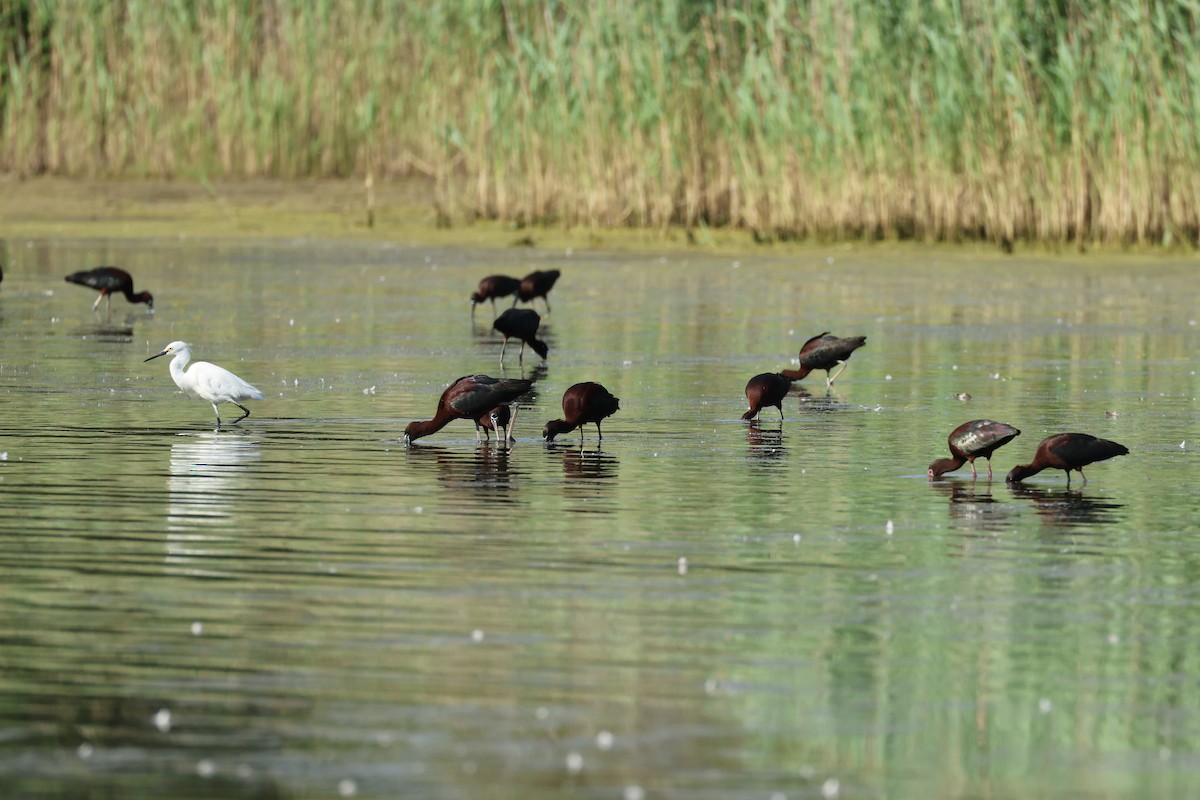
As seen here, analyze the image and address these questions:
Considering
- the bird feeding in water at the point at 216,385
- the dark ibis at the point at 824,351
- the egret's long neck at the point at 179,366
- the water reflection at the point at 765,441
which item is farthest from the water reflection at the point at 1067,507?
the egret's long neck at the point at 179,366

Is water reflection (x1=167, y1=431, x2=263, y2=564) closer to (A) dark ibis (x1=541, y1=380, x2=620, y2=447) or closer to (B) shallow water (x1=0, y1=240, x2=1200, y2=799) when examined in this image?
(B) shallow water (x1=0, y1=240, x2=1200, y2=799)

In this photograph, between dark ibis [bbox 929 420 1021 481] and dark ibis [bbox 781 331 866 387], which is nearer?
dark ibis [bbox 929 420 1021 481]

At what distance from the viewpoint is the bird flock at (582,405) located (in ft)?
34.0

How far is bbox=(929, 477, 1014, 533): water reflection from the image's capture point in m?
9.38

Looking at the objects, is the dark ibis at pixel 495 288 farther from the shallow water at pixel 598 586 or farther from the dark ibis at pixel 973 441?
the dark ibis at pixel 973 441

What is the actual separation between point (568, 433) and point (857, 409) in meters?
2.06

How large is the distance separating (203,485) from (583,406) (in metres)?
2.25

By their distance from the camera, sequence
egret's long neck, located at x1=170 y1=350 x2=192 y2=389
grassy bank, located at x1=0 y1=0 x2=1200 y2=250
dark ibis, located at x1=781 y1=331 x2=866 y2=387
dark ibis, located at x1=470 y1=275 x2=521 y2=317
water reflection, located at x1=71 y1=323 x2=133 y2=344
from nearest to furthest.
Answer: egret's long neck, located at x1=170 y1=350 x2=192 y2=389
dark ibis, located at x1=781 y1=331 x2=866 y2=387
water reflection, located at x1=71 y1=323 x2=133 y2=344
dark ibis, located at x1=470 y1=275 x2=521 y2=317
grassy bank, located at x1=0 y1=0 x2=1200 y2=250

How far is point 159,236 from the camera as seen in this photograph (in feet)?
91.8

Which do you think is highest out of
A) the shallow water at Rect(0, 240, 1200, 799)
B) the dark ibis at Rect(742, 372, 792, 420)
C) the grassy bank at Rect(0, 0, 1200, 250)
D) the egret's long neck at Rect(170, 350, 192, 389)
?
the grassy bank at Rect(0, 0, 1200, 250)

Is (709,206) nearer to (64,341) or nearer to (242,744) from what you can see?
(64,341)

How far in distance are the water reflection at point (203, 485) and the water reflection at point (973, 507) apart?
9.88 ft

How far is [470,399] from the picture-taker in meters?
11.6

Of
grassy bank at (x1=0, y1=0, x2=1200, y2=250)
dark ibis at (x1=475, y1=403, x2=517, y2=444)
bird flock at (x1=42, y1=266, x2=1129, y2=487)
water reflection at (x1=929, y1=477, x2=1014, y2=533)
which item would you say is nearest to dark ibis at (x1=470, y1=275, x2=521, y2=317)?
bird flock at (x1=42, y1=266, x2=1129, y2=487)
